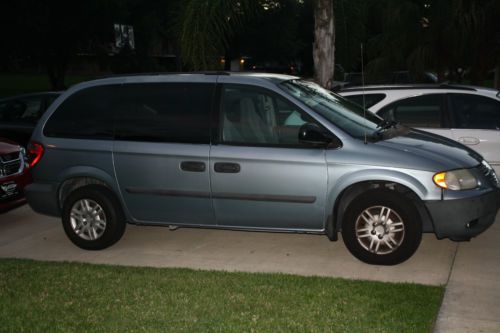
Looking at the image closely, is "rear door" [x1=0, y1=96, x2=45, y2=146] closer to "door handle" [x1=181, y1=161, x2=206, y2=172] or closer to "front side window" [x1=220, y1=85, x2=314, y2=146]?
"door handle" [x1=181, y1=161, x2=206, y2=172]

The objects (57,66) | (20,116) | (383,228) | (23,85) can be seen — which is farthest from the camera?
(23,85)

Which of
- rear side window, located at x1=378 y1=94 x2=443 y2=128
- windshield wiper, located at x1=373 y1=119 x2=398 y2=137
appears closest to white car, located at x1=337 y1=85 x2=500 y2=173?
rear side window, located at x1=378 y1=94 x2=443 y2=128

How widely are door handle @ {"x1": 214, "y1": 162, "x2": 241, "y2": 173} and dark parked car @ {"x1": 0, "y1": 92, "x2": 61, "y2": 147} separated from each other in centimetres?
641

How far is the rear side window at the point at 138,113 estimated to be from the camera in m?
6.99

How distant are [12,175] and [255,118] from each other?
356 centimetres

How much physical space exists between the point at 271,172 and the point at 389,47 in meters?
12.0

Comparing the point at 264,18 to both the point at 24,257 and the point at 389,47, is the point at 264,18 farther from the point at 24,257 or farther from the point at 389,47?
the point at 24,257

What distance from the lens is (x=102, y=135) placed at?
733cm

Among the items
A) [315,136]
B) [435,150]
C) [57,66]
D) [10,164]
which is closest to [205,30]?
[10,164]

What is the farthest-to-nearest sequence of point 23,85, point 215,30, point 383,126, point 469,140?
point 23,85 → point 215,30 → point 469,140 → point 383,126

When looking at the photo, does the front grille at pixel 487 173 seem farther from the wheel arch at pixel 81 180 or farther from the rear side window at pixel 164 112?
the wheel arch at pixel 81 180

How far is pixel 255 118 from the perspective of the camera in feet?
22.7

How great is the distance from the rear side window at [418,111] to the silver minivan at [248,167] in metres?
1.12

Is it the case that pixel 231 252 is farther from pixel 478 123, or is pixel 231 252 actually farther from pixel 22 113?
pixel 22 113
